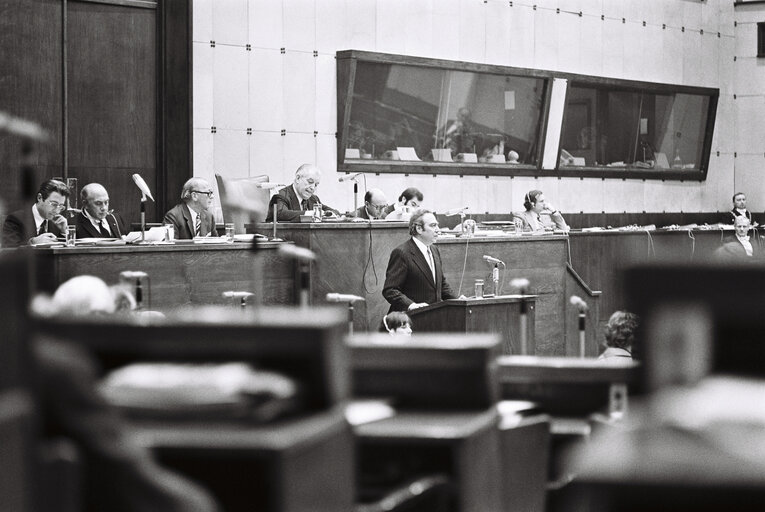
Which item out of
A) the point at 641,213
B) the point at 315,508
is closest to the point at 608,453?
the point at 315,508

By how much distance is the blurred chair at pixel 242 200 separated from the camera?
353 cm

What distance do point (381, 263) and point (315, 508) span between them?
6815mm

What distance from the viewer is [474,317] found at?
8.66 metres

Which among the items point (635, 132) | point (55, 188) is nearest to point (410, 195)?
point (55, 188)

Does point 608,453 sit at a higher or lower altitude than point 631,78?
lower

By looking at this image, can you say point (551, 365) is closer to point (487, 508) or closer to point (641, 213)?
point (487, 508)

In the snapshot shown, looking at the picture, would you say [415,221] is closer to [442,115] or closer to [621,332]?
[621,332]

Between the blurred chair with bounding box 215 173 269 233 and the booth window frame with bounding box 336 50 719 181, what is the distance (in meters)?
1.88

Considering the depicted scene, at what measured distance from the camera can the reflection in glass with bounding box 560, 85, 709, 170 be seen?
49.4 feet

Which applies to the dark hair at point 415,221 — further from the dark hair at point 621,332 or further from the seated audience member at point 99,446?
the seated audience member at point 99,446

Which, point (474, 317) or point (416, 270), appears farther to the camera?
point (416, 270)

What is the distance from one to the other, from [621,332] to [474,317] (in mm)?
2876

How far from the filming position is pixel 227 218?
1048cm

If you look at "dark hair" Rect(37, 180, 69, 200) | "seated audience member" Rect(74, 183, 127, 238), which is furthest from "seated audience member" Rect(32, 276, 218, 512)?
"seated audience member" Rect(74, 183, 127, 238)
